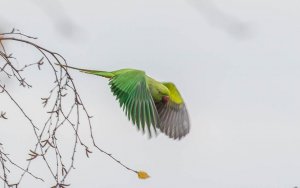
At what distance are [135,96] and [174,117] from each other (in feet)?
6.16

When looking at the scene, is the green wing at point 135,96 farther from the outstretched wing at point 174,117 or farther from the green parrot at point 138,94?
the outstretched wing at point 174,117

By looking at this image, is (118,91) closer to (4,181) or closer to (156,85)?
(156,85)

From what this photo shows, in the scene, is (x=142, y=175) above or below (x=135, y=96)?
below

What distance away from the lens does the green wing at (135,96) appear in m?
4.29

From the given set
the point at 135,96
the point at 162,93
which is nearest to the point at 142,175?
the point at 135,96

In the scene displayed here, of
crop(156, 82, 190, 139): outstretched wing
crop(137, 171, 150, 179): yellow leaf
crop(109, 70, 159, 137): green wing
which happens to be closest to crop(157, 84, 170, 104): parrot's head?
crop(109, 70, 159, 137): green wing

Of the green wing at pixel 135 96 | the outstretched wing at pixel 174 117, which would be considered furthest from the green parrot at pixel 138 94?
the outstretched wing at pixel 174 117

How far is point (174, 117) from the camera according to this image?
6523 millimetres

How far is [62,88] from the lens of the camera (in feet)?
12.3

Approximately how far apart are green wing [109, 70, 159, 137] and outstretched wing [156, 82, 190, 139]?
1.26 metres

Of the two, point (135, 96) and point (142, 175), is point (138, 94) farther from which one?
point (142, 175)

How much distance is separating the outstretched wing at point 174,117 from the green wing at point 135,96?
1261 millimetres

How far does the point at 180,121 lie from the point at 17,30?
3.26 m

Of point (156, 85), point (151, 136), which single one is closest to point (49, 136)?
point (151, 136)
